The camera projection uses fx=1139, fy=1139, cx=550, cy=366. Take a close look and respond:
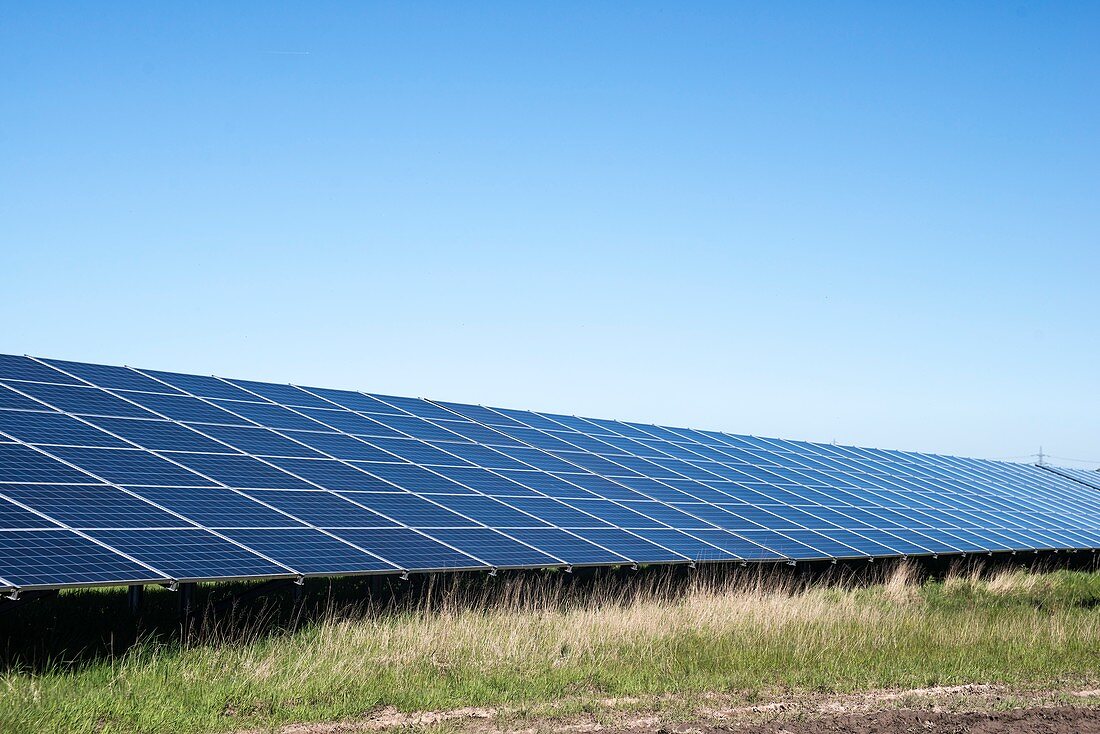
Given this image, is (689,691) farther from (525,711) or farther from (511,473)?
(511,473)

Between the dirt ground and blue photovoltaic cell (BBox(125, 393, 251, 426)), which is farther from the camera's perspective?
blue photovoltaic cell (BBox(125, 393, 251, 426))

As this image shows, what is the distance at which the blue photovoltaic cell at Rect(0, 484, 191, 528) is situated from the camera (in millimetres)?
16172

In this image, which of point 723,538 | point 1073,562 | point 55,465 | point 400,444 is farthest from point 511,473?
point 1073,562

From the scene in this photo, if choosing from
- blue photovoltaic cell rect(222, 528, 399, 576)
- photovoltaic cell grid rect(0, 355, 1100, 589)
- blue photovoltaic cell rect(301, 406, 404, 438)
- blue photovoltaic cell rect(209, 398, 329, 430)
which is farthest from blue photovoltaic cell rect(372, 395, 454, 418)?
blue photovoltaic cell rect(222, 528, 399, 576)

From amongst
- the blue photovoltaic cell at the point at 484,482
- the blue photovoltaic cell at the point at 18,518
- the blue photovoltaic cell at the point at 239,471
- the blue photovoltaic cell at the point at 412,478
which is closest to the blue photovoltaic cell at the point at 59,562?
the blue photovoltaic cell at the point at 18,518

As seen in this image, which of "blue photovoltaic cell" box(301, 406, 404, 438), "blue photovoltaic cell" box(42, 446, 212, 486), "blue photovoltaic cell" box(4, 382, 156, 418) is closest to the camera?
"blue photovoltaic cell" box(42, 446, 212, 486)

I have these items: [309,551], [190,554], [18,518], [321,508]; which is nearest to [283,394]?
[321,508]

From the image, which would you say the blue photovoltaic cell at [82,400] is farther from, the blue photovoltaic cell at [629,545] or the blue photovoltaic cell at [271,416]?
the blue photovoltaic cell at [629,545]

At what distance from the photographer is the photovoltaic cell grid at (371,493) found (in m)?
16.5

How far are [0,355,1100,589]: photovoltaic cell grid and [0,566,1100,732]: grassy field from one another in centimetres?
105

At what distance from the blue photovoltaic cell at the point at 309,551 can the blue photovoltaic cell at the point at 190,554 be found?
14.9 inches

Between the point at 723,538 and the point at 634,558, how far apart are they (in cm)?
415

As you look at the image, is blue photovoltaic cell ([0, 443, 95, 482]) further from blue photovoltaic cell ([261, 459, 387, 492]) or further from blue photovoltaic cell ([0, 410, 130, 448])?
blue photovoltaic cell ([261, 459, 387, 492])

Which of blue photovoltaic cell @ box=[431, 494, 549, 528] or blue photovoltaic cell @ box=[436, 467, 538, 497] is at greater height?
blue photovoltaic cell @ box=[436, 467, 538, 497]
